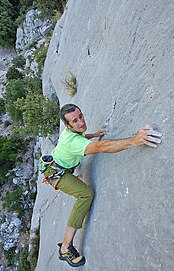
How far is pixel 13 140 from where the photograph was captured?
1144 inches

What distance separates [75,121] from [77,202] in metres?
1.83

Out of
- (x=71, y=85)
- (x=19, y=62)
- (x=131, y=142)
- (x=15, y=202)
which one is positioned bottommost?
(x=15, y=202)

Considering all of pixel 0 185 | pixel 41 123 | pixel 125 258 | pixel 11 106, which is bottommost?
pixel 0 185

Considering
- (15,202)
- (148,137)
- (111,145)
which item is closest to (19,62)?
(15,202)

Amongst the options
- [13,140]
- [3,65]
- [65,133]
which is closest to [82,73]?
[65,133]

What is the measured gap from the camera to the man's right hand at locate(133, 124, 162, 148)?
4051 mm

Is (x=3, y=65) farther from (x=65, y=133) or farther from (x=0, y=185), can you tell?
(x=65, y=133)

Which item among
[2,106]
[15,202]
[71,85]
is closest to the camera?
[71,85]

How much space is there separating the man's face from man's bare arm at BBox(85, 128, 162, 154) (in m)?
0.52

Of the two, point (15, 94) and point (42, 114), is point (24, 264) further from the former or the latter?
point (15, 94)

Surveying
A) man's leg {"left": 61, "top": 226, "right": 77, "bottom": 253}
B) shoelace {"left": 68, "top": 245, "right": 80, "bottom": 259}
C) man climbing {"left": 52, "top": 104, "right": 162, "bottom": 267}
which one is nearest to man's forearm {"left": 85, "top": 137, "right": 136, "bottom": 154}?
man climbing {"left": 52, "top": 104, "right": 162, "bottom": 267}

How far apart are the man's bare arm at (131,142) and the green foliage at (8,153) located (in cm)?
2372

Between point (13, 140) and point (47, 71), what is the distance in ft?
46.8

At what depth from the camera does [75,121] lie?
5398 millimetres
